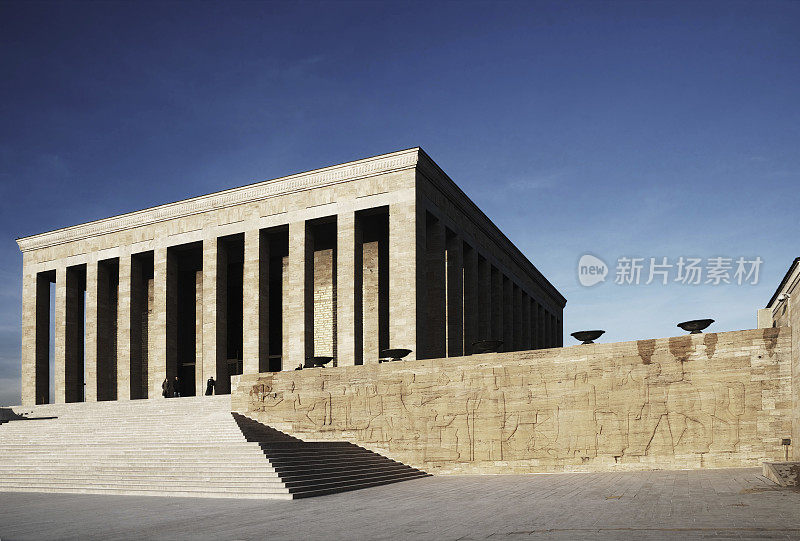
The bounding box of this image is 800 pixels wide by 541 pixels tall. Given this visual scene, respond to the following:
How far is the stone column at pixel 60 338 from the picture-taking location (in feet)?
115

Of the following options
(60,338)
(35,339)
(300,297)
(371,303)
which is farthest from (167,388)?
(35,339)

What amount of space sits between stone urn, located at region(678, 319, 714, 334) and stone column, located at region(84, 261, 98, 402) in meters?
27.2

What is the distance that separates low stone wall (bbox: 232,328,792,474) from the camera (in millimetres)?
16422

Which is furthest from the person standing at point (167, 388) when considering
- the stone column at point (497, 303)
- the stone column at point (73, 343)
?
the stone column at point (497, 303)

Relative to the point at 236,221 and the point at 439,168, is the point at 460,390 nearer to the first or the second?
the point at 439,168

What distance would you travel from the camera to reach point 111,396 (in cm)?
3547

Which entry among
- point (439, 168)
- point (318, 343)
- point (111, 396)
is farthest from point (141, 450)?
point (111, 396)

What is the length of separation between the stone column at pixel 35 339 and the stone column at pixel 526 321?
26041 mm

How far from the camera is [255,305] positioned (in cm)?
2972

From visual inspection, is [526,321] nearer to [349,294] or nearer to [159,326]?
[349,294]

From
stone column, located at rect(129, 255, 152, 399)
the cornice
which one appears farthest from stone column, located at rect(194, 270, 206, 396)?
the cornice

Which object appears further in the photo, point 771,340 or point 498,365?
point 498,365

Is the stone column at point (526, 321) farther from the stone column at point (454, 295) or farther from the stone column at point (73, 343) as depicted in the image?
the stone column at point (73, 343)

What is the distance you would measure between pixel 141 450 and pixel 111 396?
19860mm
